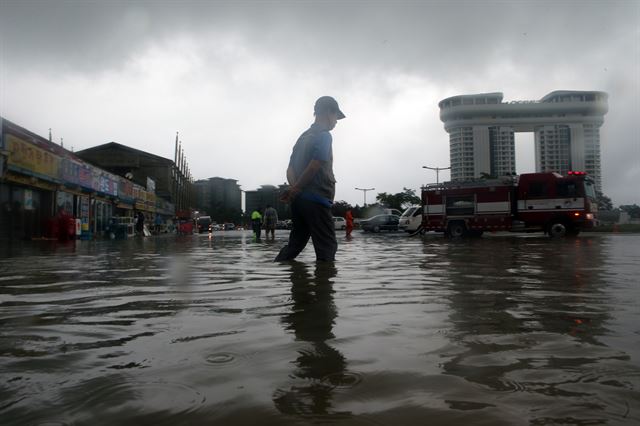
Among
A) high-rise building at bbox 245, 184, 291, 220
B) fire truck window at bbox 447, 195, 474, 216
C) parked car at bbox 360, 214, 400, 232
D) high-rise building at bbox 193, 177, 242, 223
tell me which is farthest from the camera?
high-rise building at bbox 193, 177, 242, 223

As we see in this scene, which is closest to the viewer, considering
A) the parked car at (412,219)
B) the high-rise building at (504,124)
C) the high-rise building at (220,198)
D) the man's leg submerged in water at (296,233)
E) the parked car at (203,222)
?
the man's leg submerged in water at (296,233)

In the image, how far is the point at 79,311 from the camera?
2504 millimetres

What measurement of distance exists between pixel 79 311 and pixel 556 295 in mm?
2893

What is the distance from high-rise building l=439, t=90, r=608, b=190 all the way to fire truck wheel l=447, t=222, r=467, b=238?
→ 1864 inches

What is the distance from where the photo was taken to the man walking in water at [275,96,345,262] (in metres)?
5.21

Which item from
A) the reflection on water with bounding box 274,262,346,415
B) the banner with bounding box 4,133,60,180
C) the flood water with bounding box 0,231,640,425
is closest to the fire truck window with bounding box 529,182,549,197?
the flood water with bounding box 0,231,640,425

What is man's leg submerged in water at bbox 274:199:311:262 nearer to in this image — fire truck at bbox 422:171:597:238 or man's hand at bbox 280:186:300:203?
man's hand at bbox 280:186:300:203

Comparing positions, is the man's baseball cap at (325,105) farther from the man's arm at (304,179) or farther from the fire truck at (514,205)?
the fire truck at (514,205)

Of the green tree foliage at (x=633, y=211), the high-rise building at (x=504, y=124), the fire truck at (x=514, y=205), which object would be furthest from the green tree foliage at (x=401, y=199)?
the fire truck at (x=514, y=205)

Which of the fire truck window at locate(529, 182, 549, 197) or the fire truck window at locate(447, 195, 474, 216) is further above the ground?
the fire truck window at locate(529, 182, 549, 197)

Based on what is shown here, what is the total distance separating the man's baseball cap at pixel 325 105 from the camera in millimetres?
5449

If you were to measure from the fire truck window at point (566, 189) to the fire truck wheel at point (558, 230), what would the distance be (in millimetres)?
1198

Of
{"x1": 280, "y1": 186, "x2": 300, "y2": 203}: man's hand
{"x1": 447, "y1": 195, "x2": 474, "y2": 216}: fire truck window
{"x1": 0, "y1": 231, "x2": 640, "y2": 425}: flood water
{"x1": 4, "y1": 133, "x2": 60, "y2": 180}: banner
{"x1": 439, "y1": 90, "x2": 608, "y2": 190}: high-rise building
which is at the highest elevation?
{"x1": 439, "y1": 90, "x2": 608, "y2": 190}: high-rise building

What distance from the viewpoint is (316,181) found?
5328 millimetres
